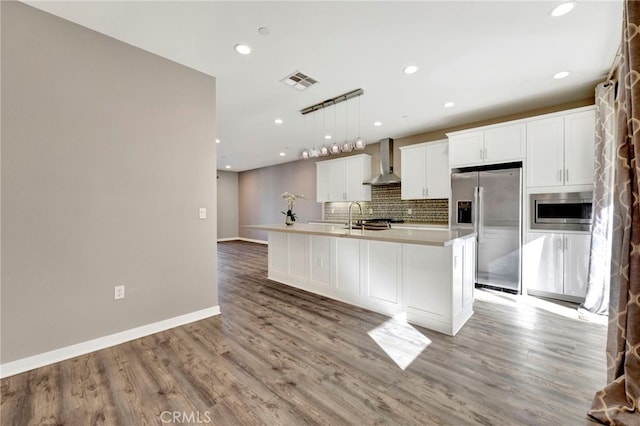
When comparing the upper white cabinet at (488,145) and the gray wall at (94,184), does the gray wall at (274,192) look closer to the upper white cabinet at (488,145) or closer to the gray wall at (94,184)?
the upper white cabinet at (488,145)

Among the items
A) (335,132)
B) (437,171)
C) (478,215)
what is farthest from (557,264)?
(335,132)

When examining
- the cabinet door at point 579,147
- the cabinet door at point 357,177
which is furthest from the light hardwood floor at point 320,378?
the cabinet door at point 357,177

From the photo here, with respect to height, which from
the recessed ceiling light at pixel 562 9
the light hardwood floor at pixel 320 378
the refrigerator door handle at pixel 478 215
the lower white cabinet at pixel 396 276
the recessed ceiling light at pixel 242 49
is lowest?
the light hardwood floor at pixel 320 378

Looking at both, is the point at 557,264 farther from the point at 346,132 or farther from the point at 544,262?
the point at 346,132

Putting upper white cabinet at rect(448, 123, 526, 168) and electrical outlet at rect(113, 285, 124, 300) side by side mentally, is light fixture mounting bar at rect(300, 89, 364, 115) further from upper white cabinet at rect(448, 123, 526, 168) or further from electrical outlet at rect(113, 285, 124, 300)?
electrical outlet at rect(113, 285, 124, 300)

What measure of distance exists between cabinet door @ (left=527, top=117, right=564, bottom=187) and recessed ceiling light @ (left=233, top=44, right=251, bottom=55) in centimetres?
377

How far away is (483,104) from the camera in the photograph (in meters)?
3.86

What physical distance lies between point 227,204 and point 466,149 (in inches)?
321

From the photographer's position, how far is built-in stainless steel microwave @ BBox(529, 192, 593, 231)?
3.31 metres

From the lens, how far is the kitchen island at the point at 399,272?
2551 millimetres

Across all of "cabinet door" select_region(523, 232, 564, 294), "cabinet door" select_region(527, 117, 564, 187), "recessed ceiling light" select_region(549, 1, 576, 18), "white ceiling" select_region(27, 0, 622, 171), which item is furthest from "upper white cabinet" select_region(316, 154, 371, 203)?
"recessed ceiling light" select_region(549, 1, 576, 18)

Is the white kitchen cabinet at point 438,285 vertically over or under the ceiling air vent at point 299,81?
under

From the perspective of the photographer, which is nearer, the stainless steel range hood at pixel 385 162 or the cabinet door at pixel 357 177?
the stainless steel range hood at pixel 385 162

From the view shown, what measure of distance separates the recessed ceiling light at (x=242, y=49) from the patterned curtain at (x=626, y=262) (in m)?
2.58
